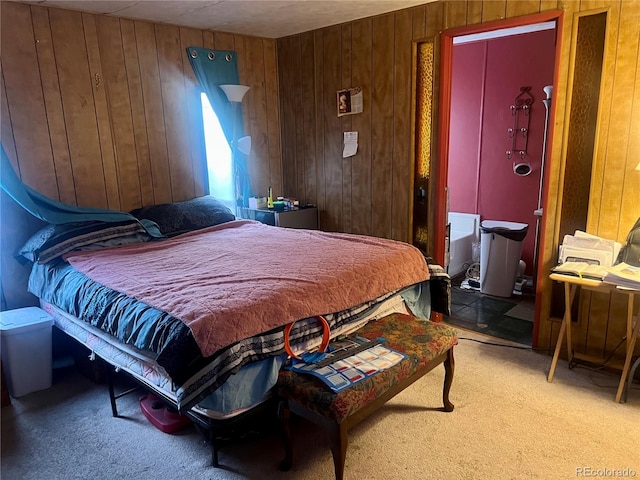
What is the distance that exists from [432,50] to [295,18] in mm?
1091

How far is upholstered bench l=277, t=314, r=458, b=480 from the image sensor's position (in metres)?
1.77

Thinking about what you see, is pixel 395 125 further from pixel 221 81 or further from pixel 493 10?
pixel 221 81

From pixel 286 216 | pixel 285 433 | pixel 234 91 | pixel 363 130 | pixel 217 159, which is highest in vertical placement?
pixel 234 91

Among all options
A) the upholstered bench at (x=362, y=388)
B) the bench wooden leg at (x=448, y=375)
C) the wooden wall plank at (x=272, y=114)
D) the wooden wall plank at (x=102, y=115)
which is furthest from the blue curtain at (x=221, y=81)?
the bench wooden leg at (x=448, y=375)

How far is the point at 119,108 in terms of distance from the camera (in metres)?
3.38

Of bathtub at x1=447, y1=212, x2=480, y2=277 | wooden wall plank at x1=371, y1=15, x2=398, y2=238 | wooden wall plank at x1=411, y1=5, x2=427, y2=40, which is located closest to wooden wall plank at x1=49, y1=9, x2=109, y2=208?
wooden wall plank at x1=371, y1=15, x2=398, y2=238

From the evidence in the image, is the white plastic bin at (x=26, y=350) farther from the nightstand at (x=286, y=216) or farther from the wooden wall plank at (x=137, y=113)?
the nightstand at (x=286, y=216)

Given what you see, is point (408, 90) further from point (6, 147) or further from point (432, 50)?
point (6, 147)

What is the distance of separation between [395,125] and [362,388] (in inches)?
91.0

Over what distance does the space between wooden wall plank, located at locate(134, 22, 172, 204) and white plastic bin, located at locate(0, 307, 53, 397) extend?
1.30m

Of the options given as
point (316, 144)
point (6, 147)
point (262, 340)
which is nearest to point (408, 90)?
point (316, 144)

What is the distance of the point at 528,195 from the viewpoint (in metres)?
4.43

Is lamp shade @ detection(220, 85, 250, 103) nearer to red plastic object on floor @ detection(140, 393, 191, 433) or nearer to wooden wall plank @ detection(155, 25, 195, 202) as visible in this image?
wooden wall plank @ detection(155, 25, 195, 202)

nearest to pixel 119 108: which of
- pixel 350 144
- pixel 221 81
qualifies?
pixel 221 81
